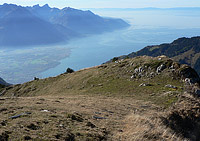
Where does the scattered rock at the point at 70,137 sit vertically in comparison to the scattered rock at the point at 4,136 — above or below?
below

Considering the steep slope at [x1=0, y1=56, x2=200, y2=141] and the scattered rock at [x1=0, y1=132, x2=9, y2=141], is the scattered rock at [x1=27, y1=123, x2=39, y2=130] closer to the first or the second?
the steep slope at [x1=0, y1=56, x2=200, y2=141]

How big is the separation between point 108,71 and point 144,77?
38.6 feet

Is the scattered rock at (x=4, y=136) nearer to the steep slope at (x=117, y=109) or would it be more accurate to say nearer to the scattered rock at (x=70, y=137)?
the steep slope at (x=117, y=109)

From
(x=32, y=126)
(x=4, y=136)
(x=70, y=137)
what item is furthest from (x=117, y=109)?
(x=4, y=136)

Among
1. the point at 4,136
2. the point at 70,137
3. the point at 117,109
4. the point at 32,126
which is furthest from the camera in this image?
the point at 117,109

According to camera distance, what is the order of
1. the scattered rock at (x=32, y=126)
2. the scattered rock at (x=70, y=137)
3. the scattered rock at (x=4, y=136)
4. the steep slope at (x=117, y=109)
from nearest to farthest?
the scattered rock at (x=4, y=136) → the scattered rock at (x=70, y=137) → the steep slope at (x=117, y=109) → the scattered rock at (x=32, y=126)

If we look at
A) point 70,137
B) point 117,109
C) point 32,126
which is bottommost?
point 117,109

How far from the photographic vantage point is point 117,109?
62.6ft

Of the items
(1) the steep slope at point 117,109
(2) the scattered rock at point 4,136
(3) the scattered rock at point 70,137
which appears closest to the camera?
(2) the scattered rock at point 4,136

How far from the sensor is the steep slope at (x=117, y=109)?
1073 centimetres

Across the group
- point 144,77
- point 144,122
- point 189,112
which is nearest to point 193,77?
point 144,77

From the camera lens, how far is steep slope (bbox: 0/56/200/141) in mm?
10727

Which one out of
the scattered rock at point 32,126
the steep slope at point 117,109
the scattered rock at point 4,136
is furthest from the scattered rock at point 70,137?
the scattered rock at point 4,136

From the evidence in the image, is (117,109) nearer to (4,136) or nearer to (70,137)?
(70,137)
